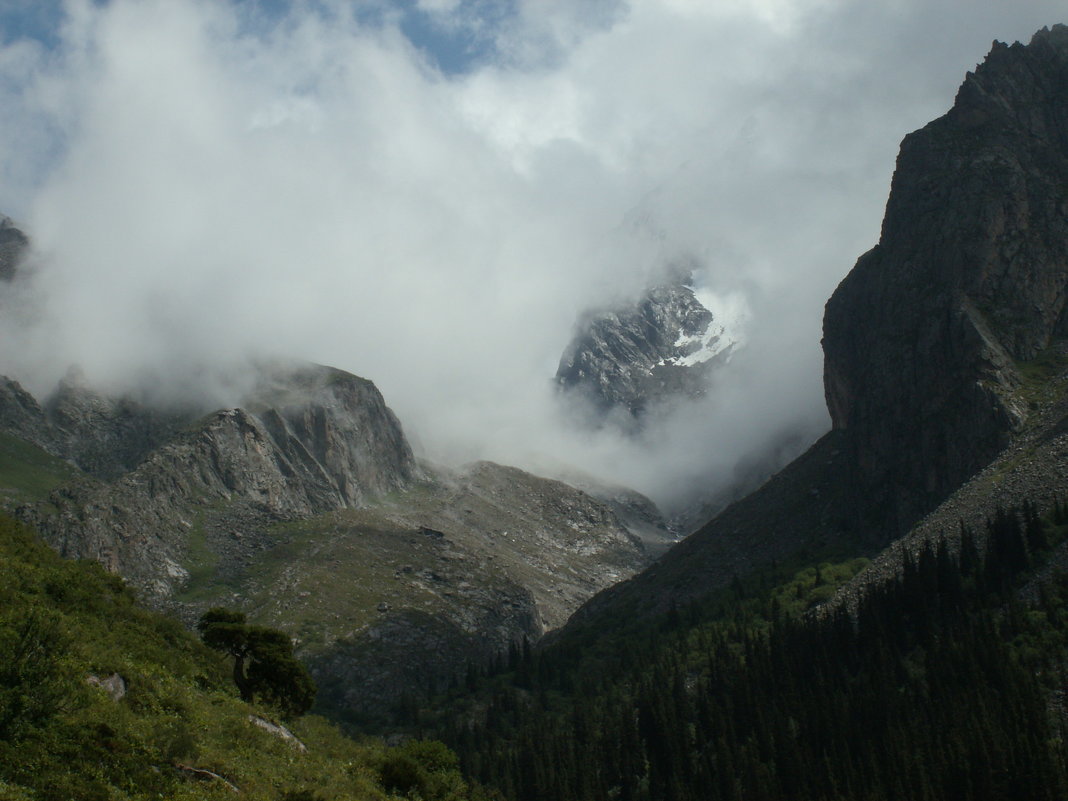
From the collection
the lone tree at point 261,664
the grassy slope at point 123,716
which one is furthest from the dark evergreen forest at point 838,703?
the lone tree at point 261,664

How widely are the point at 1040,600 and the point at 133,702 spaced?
353 feet

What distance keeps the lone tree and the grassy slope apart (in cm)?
206

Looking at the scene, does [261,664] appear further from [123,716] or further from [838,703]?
[838,703]

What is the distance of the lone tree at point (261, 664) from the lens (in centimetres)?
6938

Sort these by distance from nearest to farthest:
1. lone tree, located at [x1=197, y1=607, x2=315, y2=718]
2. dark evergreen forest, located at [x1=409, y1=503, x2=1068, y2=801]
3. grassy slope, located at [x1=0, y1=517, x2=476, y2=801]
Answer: grassy slope, located at [x1=0, y1=517, x2=476, y2=801], lone tree, located at [x1=197, y1=607, x2=315, y2=718], dark evergreen forest, located at [x1=409, y1=503, x2=1068, y2=801]

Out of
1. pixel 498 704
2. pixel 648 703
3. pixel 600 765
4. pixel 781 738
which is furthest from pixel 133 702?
pixel 498 704

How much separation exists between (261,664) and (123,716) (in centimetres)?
3209

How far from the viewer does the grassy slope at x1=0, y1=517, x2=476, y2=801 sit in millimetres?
33594

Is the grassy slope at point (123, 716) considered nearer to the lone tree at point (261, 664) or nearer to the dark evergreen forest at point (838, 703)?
the lone tree at point (261, 664)

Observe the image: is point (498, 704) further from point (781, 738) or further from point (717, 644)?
point (781, 738)

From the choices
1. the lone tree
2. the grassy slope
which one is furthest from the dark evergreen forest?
the lone tree

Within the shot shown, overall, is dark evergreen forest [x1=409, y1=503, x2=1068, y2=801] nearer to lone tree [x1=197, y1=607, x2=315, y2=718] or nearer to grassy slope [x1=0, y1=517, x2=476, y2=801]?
grassy slope [x1=0, y1=517, x2=476, y2=801]

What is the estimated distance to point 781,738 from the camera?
114375 mm

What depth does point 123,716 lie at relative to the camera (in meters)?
38.9
